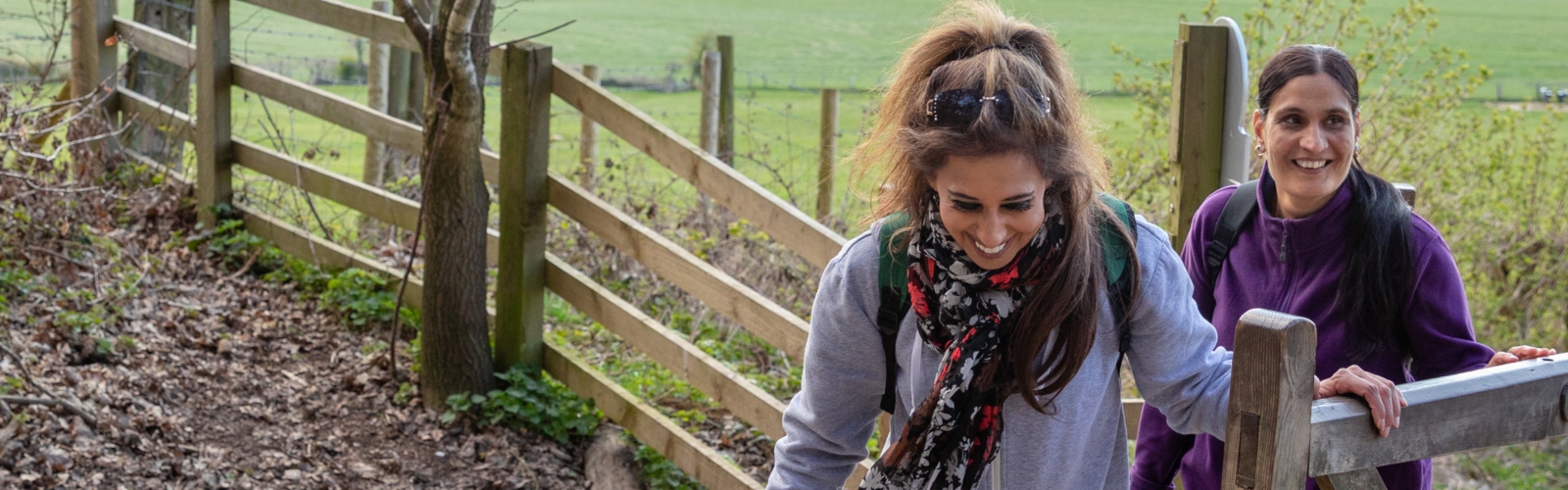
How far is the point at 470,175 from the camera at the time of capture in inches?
174

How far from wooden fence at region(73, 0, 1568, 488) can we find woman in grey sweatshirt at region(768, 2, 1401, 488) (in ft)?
5.05

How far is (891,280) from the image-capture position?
6.02ft

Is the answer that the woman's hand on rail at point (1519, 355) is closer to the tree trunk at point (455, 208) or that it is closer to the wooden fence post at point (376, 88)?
the tree trunk at point (455, 208)

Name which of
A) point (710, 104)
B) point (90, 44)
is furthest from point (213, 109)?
point (710, 104)

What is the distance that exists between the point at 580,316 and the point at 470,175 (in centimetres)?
181

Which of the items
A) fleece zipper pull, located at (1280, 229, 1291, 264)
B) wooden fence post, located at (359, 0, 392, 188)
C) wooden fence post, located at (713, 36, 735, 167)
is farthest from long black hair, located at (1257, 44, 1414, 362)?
wooden fence post, located at (359, 0, 392, 188)

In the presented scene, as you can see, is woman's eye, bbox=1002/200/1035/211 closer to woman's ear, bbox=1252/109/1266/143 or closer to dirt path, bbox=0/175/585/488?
woman's ear, bbox=1252/109/1266/143

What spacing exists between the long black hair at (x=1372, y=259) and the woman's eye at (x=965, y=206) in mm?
941

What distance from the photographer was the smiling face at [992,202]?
1.68 m

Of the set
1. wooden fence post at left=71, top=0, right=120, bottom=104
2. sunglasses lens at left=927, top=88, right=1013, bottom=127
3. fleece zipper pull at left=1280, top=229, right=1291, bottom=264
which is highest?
sunglasses lens at left=927, top=88, right=1013, bottom=127

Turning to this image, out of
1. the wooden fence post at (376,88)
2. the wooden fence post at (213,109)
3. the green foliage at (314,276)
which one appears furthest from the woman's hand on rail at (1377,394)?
the wooden fence post at (376,88)

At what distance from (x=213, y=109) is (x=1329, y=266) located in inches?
200

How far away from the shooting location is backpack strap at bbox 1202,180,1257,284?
2477 millimetres

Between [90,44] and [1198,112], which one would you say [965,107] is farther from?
[90,44]
